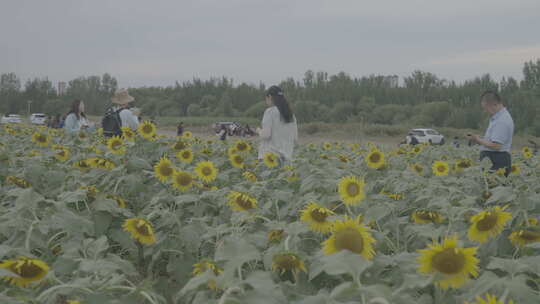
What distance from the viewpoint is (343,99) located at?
182 feet

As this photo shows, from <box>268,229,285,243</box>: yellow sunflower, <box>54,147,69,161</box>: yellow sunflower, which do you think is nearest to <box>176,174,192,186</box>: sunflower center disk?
<box>268,229,285,243</box>: yellow sunflower

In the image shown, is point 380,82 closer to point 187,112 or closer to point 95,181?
point 187,112

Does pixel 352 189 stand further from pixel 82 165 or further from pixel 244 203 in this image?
pixel 82 165

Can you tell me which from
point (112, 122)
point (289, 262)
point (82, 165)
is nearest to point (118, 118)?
point (112, 122)

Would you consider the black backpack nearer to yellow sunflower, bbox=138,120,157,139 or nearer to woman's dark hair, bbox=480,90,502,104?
yellow sunflower, bbox=138,120,157,139

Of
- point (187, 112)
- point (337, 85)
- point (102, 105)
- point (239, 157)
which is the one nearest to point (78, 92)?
point (102, 105)

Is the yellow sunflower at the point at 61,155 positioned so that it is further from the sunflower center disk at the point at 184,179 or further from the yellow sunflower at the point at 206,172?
the sunflower center disk at the point at 184,179

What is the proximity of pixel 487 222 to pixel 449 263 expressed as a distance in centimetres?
51

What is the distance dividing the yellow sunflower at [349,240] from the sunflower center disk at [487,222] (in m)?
0.46

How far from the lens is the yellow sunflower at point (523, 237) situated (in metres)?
1.57

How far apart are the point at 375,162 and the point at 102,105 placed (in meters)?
74.9

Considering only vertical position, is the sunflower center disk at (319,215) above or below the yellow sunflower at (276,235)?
above

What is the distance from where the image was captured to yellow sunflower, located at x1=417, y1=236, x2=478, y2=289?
44.4 inches

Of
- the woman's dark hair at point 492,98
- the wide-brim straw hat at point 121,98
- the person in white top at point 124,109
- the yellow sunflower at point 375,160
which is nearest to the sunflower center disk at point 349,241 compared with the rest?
the yellow sunflower at point 375,160
